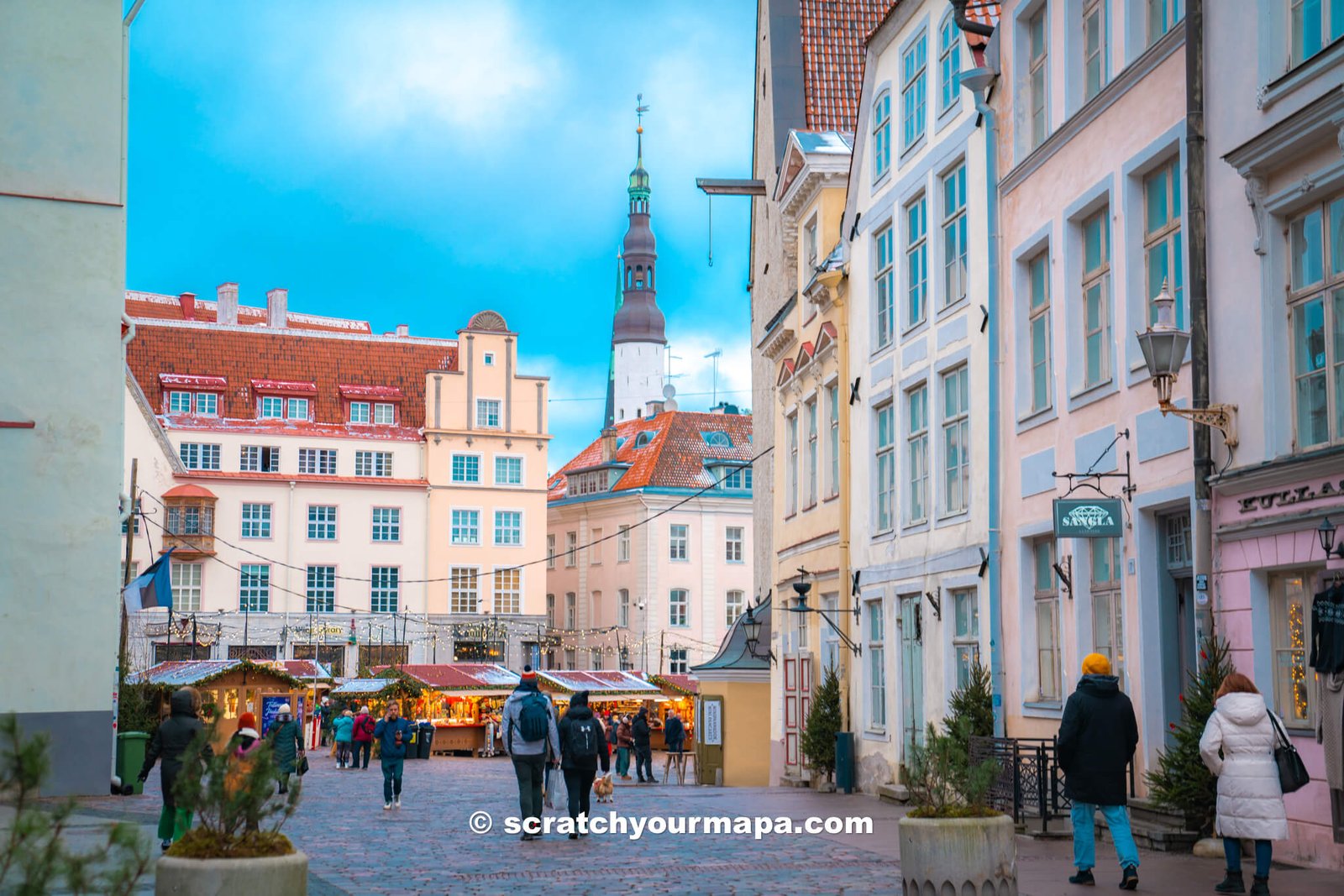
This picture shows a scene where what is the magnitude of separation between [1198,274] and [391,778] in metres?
12.6

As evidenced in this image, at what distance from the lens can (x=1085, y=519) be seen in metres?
15.7

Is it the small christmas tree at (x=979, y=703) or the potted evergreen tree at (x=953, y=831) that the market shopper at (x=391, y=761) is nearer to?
the small christmas tree at (x=979, y=703)

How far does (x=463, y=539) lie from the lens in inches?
2881

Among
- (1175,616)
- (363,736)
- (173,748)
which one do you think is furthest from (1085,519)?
(363,736)

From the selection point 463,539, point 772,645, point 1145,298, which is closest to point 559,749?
point 1145,298

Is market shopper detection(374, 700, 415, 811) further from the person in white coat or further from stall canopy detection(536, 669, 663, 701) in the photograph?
stall canopy detection(536, 669, 663, 701)

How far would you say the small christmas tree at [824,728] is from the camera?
26594 millimetres

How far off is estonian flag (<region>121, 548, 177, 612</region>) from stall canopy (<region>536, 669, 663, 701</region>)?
24.8 metres

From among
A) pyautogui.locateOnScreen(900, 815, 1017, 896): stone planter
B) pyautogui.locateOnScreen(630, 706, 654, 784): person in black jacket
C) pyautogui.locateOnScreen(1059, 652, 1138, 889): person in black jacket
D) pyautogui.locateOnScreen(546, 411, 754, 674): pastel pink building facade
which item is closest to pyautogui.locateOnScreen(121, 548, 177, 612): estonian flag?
pyautogui.locateOnScreen(630, 706, 654, 784): person in black jacket

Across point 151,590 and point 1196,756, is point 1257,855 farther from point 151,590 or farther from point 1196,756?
point 151,590

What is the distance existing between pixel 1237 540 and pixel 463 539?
200ft

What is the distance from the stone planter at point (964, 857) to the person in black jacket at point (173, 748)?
20.8 ft

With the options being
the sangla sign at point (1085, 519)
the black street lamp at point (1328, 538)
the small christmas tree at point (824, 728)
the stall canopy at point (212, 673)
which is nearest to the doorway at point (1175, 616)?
the sangla sign at point (1085, 519)

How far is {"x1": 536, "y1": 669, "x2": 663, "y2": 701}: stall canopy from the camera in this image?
179ft
